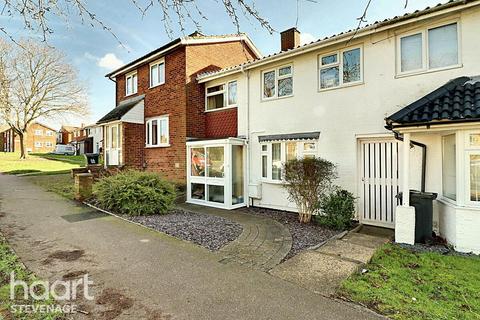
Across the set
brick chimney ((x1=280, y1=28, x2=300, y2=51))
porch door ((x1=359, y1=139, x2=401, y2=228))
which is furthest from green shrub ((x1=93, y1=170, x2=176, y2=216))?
brick chimney ((x1=280, y1=28, x2=300, y2=51))

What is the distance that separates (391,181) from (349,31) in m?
4.76

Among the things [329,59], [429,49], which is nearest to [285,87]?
[329,59]

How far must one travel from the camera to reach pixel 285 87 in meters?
10.2

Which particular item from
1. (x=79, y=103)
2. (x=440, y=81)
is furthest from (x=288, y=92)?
(x=79, y=103)

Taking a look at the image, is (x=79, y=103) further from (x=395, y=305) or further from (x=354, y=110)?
(x=395, y=305)

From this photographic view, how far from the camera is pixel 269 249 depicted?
5773 mm

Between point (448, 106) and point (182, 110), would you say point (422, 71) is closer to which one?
point (448, 106)

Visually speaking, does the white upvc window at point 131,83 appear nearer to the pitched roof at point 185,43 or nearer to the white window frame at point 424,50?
the pitched roof at point 185,43

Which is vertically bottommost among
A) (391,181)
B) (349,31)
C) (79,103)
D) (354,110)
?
(391,181)

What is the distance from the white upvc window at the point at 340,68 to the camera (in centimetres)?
838

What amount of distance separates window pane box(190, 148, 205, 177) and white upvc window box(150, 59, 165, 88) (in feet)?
15.6

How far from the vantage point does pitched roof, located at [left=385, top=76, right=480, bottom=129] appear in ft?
18.1

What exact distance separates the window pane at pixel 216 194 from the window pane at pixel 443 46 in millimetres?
7890

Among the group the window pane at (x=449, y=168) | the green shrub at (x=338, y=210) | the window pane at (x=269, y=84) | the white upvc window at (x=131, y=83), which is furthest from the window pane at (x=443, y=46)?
the white upvc window at (x=131, y=83)
